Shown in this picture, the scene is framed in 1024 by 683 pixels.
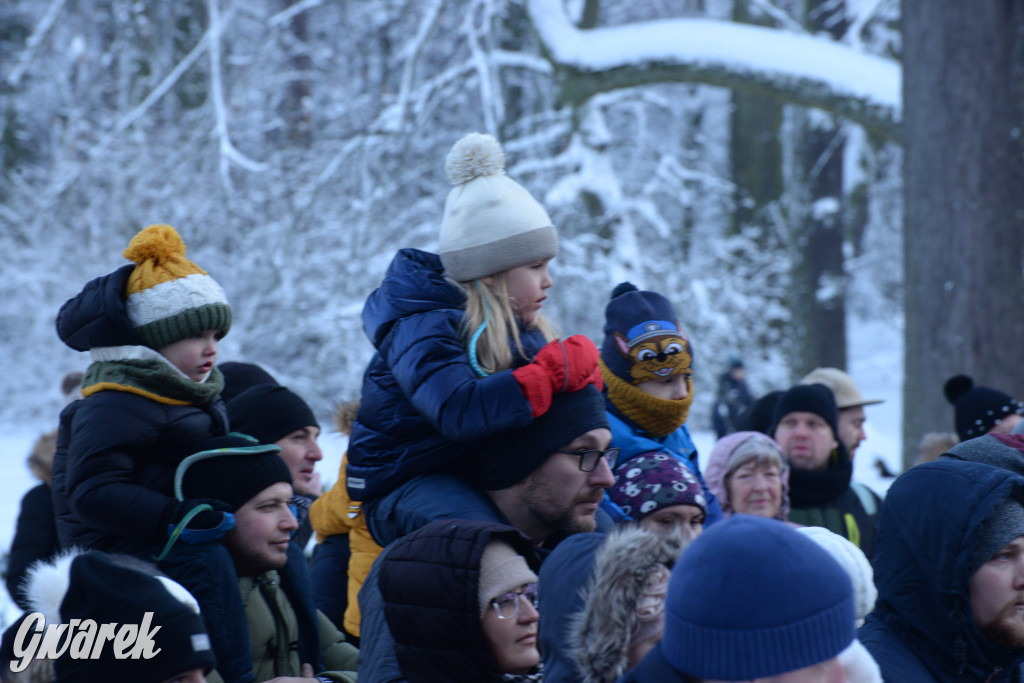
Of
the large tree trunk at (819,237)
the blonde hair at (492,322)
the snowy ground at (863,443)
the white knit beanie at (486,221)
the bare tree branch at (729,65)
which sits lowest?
the snowy ground at (863,443)

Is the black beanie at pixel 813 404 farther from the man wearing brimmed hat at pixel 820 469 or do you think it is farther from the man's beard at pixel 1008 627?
the man's beard at pixel 1008 627

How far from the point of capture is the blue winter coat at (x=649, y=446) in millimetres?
3395

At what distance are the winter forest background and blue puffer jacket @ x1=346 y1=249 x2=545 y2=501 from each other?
597cm

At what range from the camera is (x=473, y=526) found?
7.98 feet

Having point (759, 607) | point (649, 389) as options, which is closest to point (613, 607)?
point (759, 607)

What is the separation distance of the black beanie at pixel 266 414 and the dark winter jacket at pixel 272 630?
708 millimetres

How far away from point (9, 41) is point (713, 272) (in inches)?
379

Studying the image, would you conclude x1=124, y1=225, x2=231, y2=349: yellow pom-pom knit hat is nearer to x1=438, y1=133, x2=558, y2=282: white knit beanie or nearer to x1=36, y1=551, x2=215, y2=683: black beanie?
x1=438, y1=133, x2=558, y2=282: white knit beanie

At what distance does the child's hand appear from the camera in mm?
2727

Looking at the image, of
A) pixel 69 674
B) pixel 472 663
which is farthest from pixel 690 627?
pixel 69 674

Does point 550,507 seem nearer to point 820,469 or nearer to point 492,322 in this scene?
point 492,322

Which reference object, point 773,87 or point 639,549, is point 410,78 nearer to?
point 773,87

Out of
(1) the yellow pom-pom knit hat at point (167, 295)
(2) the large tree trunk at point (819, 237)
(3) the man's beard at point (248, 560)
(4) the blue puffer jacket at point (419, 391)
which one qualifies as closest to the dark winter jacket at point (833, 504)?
(4) the blue puffer jacket at point (419, 391)

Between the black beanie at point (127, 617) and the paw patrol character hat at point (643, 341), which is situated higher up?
the paw patrol character hat at point (643, 341)
